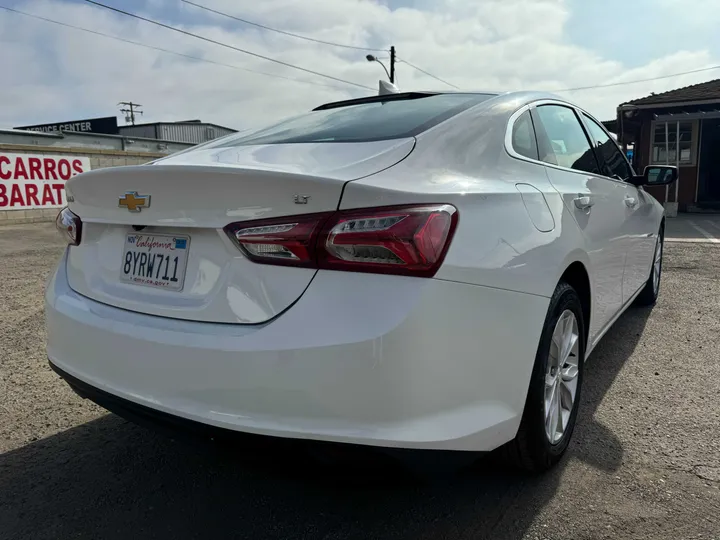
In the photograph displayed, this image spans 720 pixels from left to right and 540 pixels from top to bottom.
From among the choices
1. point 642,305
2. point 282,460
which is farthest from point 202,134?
point 282,460

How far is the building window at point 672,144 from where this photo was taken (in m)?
16.2

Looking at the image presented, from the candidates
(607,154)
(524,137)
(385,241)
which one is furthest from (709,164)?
(385,241)

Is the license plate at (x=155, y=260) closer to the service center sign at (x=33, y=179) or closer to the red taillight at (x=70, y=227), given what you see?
the red taillight at (x=70, y=227)

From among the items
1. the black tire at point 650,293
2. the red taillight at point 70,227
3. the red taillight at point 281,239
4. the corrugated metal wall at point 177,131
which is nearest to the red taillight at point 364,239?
the red taillight at point 281,239

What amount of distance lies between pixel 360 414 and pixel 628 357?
277 centimetres

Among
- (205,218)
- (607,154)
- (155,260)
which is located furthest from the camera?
(607,154)

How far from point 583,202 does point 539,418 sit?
41.6 inches

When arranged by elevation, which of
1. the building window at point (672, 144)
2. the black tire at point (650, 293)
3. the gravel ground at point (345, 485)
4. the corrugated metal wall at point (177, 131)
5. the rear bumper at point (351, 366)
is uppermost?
the corrugated metal wall at point (177, 131)

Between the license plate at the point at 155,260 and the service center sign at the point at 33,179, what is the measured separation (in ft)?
44.7

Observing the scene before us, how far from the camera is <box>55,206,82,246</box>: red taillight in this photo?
2.22m

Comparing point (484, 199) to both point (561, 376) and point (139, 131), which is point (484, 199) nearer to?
point (561, 376)

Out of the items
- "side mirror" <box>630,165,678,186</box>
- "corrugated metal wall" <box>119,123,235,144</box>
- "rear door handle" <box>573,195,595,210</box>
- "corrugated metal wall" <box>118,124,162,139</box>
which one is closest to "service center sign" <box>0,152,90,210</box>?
"side mirror" <box>630,165,678,186</box>

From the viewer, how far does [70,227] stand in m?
2.25

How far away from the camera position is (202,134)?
3812 centimetres
